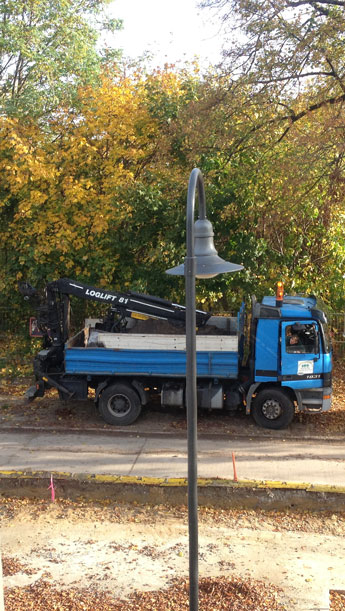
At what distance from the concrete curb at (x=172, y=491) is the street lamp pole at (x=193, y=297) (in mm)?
3795

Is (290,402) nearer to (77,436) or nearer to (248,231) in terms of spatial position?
(77,436)

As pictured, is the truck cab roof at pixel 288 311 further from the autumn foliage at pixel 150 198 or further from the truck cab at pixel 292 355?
the autumn foliage at pixel 150 198

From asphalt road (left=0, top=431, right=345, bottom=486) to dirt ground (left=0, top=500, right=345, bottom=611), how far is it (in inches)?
37.3

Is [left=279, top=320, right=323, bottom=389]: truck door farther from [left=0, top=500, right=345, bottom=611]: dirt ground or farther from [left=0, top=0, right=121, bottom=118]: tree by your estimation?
[left=0, top=0, right=121, bottom=118]: tree

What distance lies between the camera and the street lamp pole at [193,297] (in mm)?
5477

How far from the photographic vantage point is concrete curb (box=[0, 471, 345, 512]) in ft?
31.2

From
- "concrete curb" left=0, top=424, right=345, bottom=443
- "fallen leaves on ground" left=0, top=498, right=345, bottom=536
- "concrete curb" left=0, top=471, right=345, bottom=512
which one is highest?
"concrete curb" left=0, top=424, right=345, bottom=443

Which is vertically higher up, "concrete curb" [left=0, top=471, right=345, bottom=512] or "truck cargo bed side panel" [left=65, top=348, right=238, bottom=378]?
"truck cargo bed side panel" [left=65, top=348, right=238, bottom=378]

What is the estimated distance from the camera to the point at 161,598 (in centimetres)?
696

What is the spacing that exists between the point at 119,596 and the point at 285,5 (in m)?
11.0

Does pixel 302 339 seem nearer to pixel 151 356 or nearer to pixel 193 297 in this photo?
pixel 151 356

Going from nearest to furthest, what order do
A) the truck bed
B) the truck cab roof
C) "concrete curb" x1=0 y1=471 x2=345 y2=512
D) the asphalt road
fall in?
"concrete curb" x1=0 y1=471 x2=345 y2=512
the asphalt road
the truck cab roof
the truck bed

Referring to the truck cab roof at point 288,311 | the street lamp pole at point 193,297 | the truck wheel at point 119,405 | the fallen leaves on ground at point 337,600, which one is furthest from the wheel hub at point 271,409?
the street lamp pole at point 193,297

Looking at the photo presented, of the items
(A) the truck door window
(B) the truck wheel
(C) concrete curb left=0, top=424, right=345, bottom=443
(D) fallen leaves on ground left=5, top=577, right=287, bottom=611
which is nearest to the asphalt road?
(C) concrete curb left=0, top=424, right=345, bottom=443
